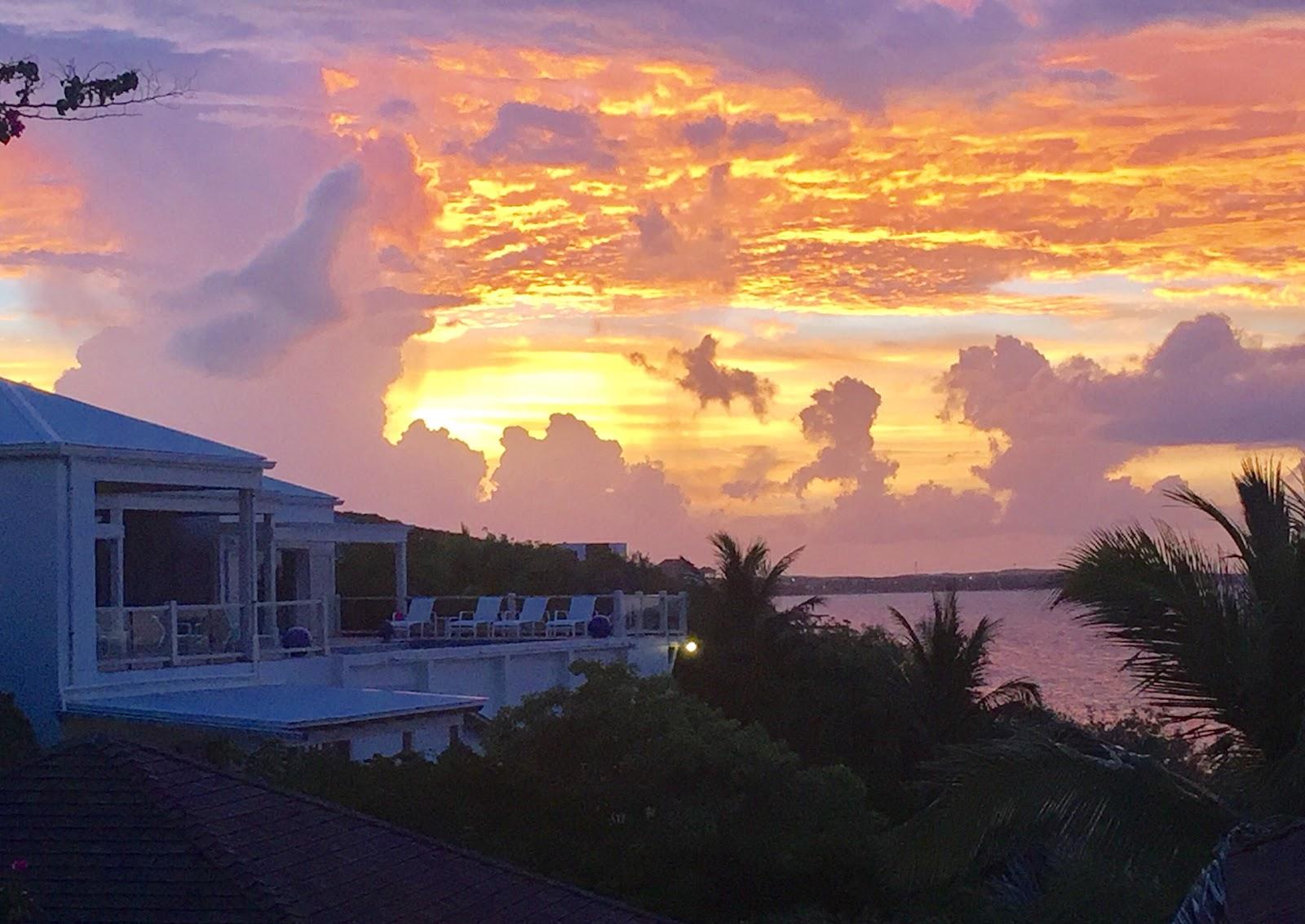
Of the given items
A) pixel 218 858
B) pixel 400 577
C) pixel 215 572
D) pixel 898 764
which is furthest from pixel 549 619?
pixel 218 858

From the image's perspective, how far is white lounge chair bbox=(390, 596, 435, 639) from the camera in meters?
32.5

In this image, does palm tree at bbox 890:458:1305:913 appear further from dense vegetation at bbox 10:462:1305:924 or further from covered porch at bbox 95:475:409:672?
covered porch at bbox 95:475:409:672

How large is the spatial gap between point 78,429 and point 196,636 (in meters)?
3.48

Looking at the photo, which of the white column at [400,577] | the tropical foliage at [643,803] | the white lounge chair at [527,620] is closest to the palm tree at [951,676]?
the white lounge chair at [527,620]

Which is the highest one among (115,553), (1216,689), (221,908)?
(115,553)

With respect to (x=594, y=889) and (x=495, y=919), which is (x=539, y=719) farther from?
(x=495, y=919)

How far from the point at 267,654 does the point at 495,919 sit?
1455cm

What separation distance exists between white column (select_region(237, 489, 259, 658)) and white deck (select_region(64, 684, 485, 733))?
93 cm

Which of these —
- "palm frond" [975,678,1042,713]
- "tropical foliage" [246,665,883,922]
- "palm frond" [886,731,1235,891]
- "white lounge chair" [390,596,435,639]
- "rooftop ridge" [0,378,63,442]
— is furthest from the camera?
"white lounge chair" [390,596,435,639]

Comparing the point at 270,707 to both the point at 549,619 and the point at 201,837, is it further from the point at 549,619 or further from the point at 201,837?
the point at 549,619

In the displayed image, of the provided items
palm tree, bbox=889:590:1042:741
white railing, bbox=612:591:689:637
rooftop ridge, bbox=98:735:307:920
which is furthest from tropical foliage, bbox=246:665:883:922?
white railing, bbox=612:591:689:637

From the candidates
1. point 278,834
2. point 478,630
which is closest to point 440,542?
point 478,630

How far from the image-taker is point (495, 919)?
11.7 metres

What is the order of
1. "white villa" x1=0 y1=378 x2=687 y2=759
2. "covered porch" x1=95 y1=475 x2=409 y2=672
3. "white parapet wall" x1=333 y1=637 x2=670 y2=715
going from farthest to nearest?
"white parapet wall" x1=333 y1=637 x2=670 y2=715 < "covered porch" x1=95 y1=475 x2=409 y2=672 < "white villa" x1=0 y1=378 x2=687 y2=759
